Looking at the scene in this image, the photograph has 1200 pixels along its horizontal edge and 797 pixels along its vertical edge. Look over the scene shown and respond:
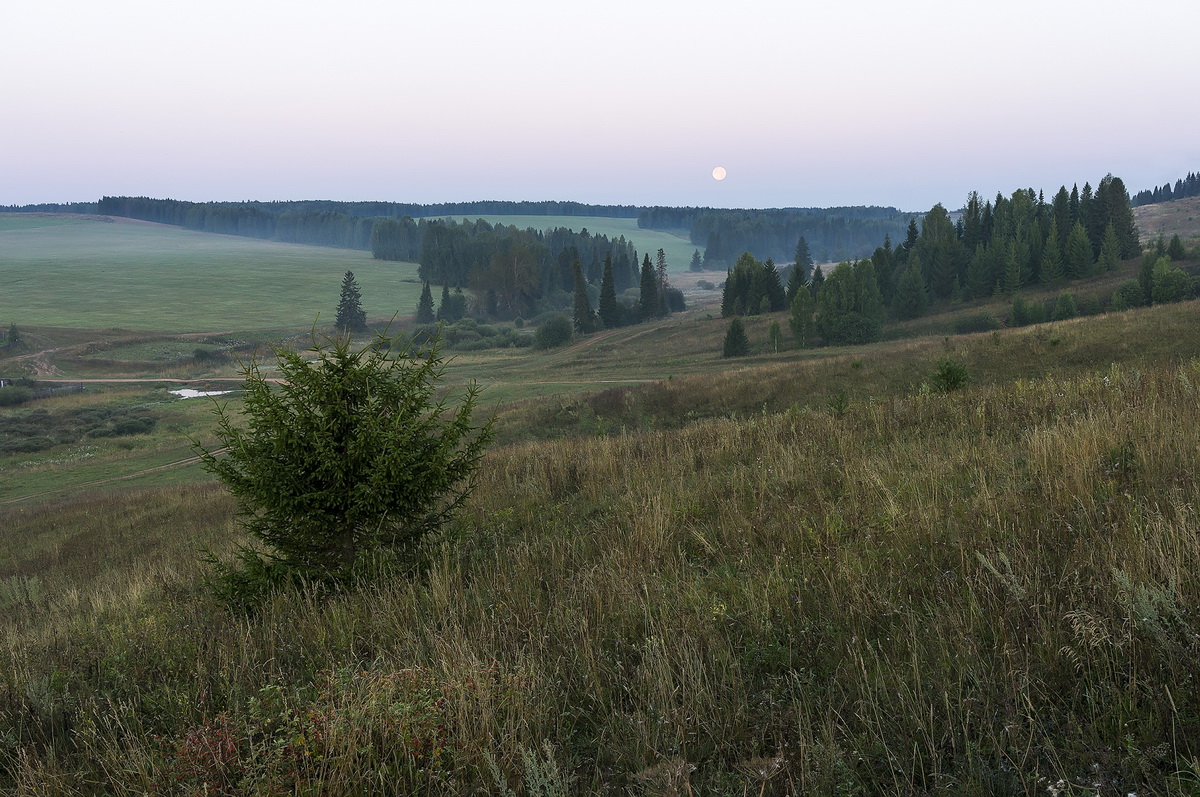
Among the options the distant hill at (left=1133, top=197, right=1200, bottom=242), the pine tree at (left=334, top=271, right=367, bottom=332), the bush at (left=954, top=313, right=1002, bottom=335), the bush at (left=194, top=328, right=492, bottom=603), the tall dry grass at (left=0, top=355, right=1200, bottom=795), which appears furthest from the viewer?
the distant hill at (left=1133, top=197, right=1200, bottom=242)

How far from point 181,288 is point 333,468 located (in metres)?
158

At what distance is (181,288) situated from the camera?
140750 mm

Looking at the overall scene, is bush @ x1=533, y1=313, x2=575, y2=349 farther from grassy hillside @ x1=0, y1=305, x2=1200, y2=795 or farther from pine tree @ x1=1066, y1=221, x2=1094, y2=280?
grassy hillside @ x1=0, y1=305, x2=1200, y2=795

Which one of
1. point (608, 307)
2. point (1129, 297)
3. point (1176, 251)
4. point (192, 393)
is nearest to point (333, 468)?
point (192, 393)

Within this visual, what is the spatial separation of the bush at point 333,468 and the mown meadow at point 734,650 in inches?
17.4

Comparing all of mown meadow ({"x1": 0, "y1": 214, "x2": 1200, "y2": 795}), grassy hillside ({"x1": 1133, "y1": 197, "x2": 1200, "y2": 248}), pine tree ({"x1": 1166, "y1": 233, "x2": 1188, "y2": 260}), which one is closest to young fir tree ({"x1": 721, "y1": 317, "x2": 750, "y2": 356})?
pine tree ({"x1": 1166, "y1": 233, "x2": 1188, "y2": 260})

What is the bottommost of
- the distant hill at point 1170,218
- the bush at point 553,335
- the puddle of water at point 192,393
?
the puddle of water at point 192,393

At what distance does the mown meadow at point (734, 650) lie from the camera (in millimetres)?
2828

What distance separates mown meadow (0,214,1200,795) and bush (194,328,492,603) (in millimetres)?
441

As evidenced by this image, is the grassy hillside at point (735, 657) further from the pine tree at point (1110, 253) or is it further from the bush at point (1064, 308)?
the pine tree at point (1110, 253)

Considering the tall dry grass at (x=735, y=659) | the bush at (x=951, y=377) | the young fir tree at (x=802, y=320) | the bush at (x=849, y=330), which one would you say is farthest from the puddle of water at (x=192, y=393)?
the tall dry grass at (x=735, y=659)

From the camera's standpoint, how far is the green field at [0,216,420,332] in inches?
4414

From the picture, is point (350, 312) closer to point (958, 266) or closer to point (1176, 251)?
point (958, 266)

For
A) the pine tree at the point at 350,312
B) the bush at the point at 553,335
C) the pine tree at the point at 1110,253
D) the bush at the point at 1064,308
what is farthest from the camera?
the pine tree at the point at 350,312
